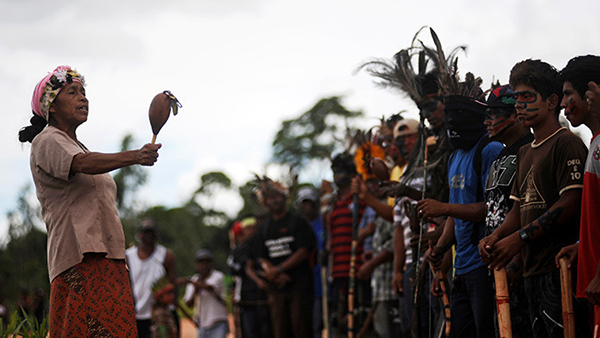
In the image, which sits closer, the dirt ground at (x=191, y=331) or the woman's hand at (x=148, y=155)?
the woman's hand at (x=148, y=155)

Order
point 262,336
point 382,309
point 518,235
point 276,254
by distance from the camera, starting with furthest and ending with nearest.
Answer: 1. point 262,336
2. point 276,254
3. point 382,309
4. point 518,235

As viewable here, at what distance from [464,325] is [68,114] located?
3.06m

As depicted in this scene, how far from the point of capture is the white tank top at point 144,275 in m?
9.65

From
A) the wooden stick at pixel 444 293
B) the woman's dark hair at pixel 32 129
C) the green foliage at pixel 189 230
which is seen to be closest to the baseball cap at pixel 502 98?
the wooden stick at pixel 444 293

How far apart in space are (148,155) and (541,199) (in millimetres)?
2310

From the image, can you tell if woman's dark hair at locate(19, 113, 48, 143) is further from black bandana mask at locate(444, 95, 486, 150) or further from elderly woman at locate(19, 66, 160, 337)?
black bandana mask at locate(444, 95, 486, 150)

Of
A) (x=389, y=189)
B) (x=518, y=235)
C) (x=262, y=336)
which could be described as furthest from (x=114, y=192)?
(x=262, y=336)

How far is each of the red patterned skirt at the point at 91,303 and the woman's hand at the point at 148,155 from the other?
2.27 ft

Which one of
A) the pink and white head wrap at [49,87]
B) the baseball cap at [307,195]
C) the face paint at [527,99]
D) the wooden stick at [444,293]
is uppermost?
the baseball cap at [307,195]

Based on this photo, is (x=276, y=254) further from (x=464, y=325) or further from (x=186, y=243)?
(x=186, y=243)

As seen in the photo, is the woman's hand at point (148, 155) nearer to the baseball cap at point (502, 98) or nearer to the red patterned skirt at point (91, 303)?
the red patterned skirt at point (91, 303)

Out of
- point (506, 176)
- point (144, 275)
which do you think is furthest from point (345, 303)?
point (506, 176)

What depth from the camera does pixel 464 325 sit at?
16.6 ft

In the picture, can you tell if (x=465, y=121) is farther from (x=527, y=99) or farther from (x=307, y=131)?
(x=307, y=131)
